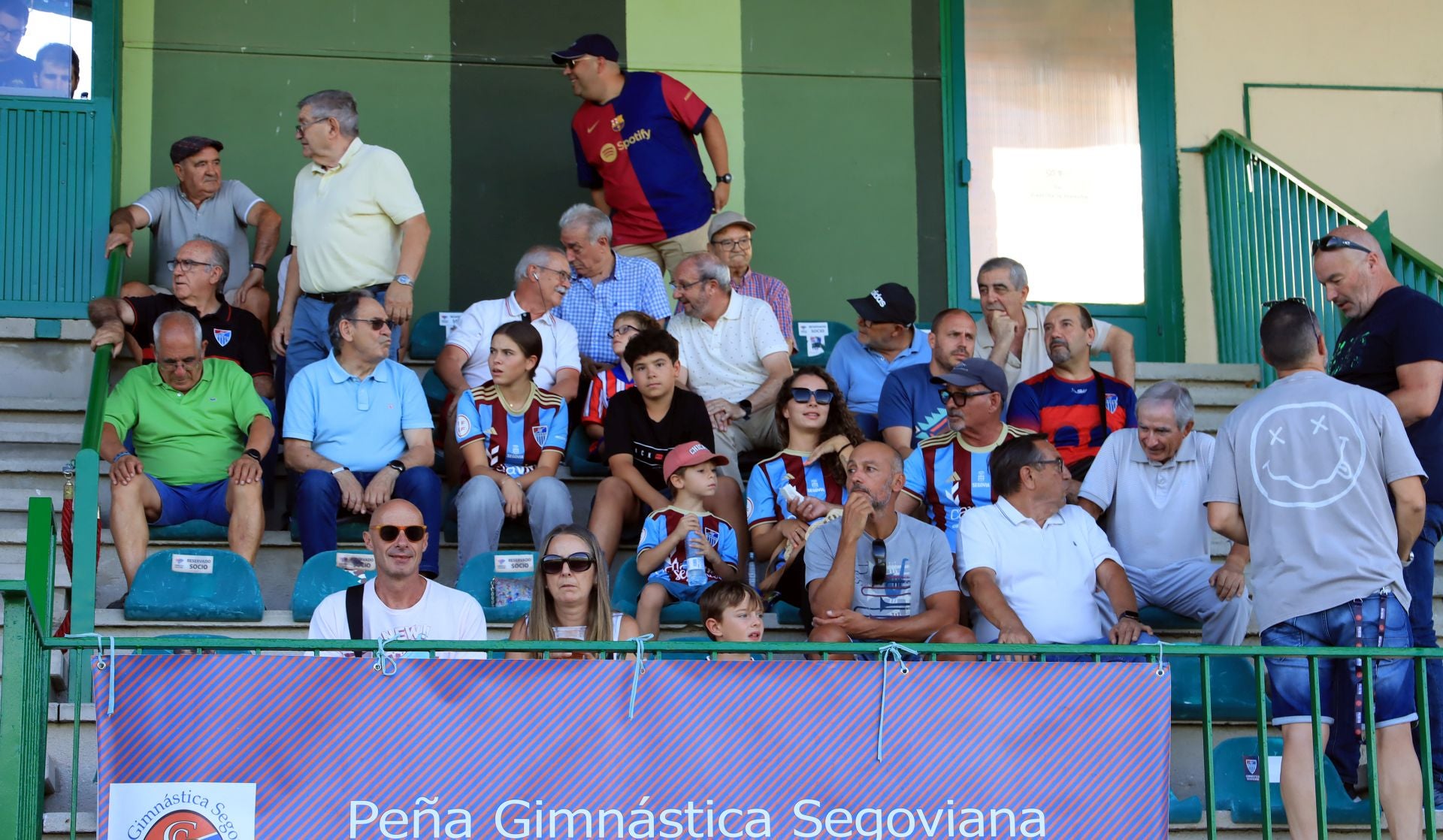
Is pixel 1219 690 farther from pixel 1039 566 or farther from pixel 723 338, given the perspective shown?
pixel 723 338

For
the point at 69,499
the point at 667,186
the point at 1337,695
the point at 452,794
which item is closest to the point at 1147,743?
the point at 1337,695

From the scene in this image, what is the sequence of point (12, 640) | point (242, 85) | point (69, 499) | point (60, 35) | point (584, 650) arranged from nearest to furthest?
point (12, 640)
point (584, 650)
point (69, 499)
point (60, 35)
point (242, 85)

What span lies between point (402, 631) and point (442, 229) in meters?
4.12

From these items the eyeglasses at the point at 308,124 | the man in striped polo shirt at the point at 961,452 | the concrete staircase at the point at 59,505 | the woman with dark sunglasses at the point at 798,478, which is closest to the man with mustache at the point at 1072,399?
the man in striped polo shirt at the point at 961,452

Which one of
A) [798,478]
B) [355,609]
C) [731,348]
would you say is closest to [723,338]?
[731,348]

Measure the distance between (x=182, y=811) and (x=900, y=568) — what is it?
2845 millimetres

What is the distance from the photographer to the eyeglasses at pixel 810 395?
6.87m

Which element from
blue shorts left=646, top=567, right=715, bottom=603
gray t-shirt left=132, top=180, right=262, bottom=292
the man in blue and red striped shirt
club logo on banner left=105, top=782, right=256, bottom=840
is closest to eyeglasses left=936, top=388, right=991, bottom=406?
blue shorts left=646, top=567, right=715, bottom=603

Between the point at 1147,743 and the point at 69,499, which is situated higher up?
the point at 69,499

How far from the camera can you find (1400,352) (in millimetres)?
5965

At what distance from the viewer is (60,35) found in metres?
8.37

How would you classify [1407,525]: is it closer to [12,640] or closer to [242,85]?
[12,640]

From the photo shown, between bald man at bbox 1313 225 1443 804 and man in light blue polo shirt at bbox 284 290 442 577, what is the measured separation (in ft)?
10.7

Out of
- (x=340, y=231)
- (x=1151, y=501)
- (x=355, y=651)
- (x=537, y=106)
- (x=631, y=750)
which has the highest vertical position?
(x=537, y=106)
